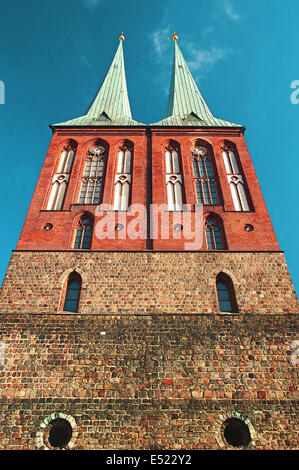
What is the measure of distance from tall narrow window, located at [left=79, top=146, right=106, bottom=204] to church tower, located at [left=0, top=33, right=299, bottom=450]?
0.21 feet

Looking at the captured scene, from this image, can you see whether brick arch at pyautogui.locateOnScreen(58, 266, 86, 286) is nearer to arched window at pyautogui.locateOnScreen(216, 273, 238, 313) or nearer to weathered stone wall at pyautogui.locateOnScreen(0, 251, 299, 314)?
weathered stone wall at pyautogui.locateOnScreen(0, 251, 299, 314)

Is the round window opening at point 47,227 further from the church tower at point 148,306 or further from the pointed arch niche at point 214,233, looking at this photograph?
the pointed arch niche at point 214,233

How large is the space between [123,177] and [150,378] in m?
8.07

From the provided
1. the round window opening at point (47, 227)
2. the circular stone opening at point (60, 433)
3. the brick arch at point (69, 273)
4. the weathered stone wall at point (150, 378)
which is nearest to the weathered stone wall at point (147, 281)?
the brick arch at point (69, 273)

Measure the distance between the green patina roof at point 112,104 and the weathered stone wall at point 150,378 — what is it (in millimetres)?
10149

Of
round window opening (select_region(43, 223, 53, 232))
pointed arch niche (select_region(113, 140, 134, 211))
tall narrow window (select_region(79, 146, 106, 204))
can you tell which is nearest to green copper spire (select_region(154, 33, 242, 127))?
pointed arch niche (select_region(113, 140, 134, 211))

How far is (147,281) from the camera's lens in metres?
10.2

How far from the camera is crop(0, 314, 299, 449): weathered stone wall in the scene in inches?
297

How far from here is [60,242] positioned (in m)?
11.4

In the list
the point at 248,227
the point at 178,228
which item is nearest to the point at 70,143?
the point at 178,228

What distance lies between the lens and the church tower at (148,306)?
7.74 m

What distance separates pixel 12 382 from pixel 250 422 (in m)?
5.63
